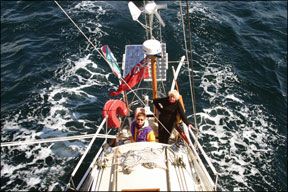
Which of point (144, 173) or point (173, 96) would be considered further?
point (173, 96)

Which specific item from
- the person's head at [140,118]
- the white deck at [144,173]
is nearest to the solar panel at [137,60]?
the person's head at [140,118]

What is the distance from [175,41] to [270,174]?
461 inches

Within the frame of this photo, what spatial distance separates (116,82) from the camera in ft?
64.6

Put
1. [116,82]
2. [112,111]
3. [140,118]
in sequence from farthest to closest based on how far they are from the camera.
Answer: [116,82], [112,111], [140,118]

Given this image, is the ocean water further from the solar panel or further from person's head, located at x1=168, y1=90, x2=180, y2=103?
person's head, located at x1=168, y1=90, x2=180, y2=103

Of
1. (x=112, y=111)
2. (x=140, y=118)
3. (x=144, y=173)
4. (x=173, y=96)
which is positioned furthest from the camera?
(x=112, y=111)

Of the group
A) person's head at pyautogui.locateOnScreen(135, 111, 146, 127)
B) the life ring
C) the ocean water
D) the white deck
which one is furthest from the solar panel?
the white deck

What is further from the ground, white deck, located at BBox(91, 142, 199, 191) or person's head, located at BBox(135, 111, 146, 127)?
person's head, located at BBox(135, 111, 146, 127)

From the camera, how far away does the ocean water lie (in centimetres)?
1536

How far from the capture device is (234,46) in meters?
22.8

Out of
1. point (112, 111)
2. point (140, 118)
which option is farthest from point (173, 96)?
point (112, 111)

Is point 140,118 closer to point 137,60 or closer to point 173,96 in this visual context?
point 173,96

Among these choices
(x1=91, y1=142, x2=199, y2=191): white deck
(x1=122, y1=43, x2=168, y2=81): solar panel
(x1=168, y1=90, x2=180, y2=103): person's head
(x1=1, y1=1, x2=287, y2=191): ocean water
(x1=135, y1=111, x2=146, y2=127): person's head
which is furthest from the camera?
(x1=1, y1=1, x2=287, y2=191): ocean water

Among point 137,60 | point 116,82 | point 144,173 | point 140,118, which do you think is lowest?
point 144,173
